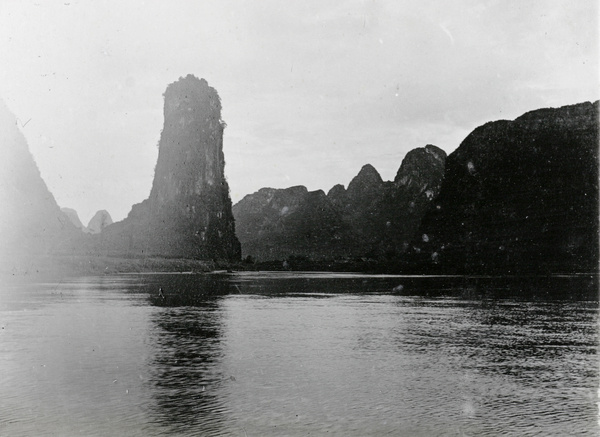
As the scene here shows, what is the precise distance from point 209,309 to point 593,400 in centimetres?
2051

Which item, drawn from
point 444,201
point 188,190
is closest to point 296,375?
point 188,190

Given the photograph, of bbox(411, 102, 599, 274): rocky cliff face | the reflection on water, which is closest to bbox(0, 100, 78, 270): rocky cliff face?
bbox(411, 102, 599, 274): rocky cliff face

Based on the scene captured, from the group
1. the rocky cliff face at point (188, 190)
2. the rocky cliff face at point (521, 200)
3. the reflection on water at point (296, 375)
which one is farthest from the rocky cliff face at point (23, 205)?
the reflection on water at point (296, 375)

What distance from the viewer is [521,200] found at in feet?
484

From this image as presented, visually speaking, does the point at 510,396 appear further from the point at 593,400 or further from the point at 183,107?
the point at 183,107

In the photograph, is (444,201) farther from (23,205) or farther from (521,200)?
(23,205)

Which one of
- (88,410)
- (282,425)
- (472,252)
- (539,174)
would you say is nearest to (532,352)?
(282,425)

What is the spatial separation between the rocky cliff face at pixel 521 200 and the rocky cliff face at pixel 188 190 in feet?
173

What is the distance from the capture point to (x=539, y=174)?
151375mm

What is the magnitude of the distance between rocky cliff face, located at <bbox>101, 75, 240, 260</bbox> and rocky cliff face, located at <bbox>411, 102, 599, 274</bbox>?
52592mm

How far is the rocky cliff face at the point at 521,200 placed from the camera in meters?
128

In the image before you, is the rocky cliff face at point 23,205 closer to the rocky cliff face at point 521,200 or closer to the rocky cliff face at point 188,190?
the rocky cliff face at point 188,190

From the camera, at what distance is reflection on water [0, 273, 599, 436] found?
845cm

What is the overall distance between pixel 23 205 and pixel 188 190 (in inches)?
1679
